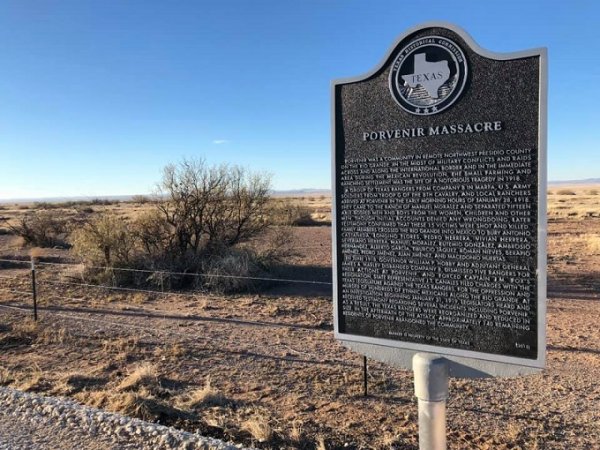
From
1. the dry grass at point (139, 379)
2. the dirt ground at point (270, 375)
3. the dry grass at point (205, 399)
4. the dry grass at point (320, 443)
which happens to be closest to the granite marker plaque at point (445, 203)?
the dry grass at point (320, 443)

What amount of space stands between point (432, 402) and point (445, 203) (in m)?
1.28

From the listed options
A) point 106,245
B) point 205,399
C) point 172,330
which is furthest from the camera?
point 106,245

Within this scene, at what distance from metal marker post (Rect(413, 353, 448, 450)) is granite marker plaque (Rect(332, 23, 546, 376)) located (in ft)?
0.79

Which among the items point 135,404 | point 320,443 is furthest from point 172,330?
point 320,443

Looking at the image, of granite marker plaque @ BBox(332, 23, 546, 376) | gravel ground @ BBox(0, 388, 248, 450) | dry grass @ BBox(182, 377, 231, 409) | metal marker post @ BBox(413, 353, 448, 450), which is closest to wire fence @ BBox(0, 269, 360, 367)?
dry grass @ BBox(182, 377, 231, 409)

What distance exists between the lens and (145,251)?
43.1ft

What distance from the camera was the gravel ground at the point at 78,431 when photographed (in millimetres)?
3885

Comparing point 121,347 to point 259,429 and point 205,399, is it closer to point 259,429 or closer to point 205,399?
point 205,399

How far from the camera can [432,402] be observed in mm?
3088

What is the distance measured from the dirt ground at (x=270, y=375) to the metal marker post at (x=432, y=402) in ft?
3.48

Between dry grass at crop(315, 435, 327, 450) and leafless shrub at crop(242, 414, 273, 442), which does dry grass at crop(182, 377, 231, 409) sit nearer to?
leafless shrub at crop(242, 414, 273, 442)

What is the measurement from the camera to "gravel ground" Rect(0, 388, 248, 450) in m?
3.88

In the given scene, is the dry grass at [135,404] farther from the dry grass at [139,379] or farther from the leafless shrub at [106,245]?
the leafless shrub at [106,245]

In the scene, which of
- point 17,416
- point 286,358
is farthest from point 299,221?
point 17,416
